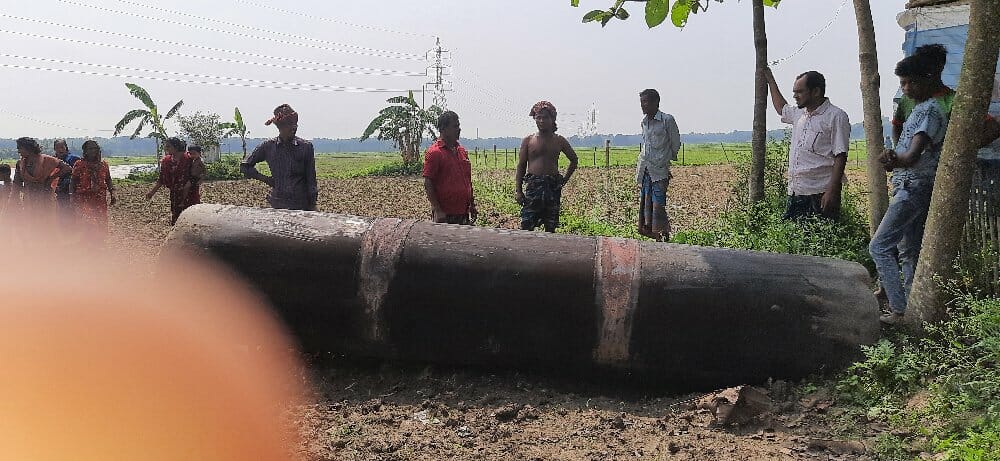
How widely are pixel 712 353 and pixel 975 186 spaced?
2.31 m

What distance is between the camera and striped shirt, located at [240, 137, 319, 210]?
5.83 m

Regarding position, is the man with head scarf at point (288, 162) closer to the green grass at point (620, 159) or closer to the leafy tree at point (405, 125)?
the green grass at point (620, 159)

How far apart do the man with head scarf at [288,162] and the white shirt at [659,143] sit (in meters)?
2.93

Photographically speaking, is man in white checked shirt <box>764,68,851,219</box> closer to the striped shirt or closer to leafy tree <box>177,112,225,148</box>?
Answer: the striped shirt

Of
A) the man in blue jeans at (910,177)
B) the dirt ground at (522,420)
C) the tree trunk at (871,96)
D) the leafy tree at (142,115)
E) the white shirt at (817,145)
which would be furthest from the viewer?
the leafy tree at (142,115)

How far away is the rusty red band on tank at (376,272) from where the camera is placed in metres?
4.07

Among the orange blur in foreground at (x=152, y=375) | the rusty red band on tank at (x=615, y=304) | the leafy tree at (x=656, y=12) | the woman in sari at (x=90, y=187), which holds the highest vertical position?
the leafy tree at (x=656, y=12)

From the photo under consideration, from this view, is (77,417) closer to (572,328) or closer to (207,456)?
(207,456)

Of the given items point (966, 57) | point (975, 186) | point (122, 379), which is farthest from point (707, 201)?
point (122, 379)

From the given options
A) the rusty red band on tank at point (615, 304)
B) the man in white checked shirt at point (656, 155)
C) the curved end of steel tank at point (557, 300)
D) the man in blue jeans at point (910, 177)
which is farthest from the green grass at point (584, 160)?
the rusty red band on tank at point (615, 304)

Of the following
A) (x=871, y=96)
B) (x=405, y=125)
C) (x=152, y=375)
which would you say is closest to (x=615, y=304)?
(x=152, y=375)

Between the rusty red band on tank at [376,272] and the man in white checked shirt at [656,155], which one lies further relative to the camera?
the man in white checked shirt at [656,155]

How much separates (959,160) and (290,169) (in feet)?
14.9

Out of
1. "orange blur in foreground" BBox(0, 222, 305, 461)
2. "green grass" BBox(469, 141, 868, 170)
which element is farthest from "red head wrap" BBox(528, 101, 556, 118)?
"green grass" BBox(469, 141, 868, 170)
